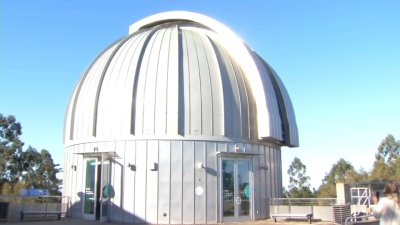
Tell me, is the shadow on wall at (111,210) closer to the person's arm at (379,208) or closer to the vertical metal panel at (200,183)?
the vertical metal panel at (200,183)

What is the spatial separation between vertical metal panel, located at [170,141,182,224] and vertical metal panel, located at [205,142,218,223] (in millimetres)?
1146

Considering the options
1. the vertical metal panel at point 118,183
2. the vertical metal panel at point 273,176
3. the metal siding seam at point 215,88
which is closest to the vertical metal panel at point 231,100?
the metal siding seam at point 215,88

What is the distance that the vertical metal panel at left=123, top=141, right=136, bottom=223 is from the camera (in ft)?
57.9

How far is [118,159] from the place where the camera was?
18.2m

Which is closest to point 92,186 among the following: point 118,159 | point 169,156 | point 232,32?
point 118,159

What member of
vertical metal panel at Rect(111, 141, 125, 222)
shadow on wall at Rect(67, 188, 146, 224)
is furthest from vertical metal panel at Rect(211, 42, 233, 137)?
shadow on wall at Rect(67, 188, 146, 224)

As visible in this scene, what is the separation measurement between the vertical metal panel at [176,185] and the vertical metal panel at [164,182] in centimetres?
16

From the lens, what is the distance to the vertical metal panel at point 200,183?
1742 cm

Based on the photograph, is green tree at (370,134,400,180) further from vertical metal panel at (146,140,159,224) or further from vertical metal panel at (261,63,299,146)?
vertical metal panel at (146,140,159,224)

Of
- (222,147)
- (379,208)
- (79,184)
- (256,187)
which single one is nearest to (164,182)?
(222,147)

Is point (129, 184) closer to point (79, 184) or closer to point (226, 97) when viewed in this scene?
point (79, 184)

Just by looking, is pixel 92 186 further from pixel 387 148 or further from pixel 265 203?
pixel 387 148

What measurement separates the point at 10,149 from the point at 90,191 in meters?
28.9

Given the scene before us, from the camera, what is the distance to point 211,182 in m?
17.7
